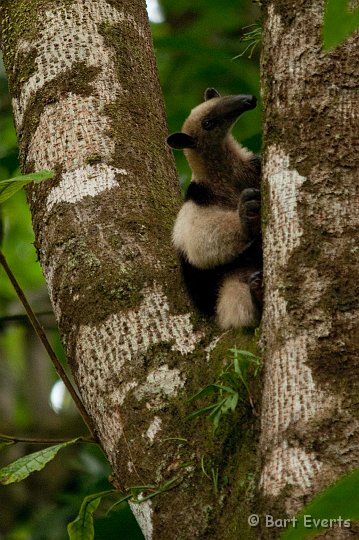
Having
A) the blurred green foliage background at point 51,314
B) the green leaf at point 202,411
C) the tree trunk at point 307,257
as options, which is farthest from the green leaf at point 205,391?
the blurred green foliage background at point 51,314

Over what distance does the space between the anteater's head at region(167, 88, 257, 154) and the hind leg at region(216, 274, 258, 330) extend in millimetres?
1301

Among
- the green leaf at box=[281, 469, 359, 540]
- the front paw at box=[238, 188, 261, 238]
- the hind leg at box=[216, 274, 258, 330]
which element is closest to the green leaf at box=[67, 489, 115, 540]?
the hind leg at box=[216, 274, 258, 330]

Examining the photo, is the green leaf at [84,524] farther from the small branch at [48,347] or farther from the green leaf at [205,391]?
the green leaf at [205,391]

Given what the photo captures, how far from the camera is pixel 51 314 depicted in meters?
6.18

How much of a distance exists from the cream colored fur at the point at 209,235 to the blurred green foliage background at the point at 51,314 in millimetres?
1003

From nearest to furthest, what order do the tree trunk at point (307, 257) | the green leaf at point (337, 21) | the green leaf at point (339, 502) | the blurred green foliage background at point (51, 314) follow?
the green leaf at point (339, 502), the green leaf at point (337, 21), the tree trunk at point (307, 257), the blurred green foliage background at point (51, 314)

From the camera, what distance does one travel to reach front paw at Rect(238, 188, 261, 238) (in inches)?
160

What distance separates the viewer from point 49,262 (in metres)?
3.73

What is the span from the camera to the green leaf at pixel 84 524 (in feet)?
11.0

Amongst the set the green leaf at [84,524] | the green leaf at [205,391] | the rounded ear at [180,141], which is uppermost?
the rounded ear at [180,141]

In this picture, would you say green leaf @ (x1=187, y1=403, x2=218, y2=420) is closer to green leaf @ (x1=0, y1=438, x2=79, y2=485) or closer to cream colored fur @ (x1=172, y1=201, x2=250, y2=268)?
green leaf @ (x1=0, y1=438, x2=79, y2=485)

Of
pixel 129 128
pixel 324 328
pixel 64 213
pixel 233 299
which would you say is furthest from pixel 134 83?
pixel 324 328

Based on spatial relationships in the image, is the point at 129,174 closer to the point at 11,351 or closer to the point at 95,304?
the point at 95,304

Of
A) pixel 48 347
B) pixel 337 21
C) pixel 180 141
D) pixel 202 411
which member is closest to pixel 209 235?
pixel 180 141
